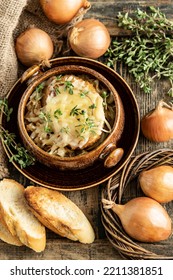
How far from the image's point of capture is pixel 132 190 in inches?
111

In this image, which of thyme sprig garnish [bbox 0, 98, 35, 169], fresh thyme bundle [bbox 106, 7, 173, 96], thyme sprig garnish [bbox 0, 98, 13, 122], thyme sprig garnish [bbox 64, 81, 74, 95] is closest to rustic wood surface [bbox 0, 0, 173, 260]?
fresh thyme bundle [bbox 106, 7, 173, 96]

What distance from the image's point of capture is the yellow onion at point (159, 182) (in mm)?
2703

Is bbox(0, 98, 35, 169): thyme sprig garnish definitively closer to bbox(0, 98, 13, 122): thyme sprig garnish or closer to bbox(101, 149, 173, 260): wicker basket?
bbox(0, 98, 13, 122): thyme sprig garnish

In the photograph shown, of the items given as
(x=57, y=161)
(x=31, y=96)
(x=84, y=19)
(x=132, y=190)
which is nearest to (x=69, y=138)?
(x=57, y=161)

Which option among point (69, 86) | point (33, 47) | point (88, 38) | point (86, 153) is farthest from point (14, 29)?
point (86, 153)

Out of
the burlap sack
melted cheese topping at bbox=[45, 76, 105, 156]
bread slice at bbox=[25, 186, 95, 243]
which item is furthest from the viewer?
the burlap sack

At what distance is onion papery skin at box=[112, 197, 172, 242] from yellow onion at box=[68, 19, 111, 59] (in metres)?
0.79

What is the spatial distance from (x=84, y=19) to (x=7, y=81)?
536 millimetres

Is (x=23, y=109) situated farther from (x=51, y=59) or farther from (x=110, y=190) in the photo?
(x=110, y=190)

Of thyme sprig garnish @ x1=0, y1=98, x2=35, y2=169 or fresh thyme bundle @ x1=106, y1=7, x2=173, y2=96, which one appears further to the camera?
fresh thyme bundle @ x1=106, y1=7, x2=173, y2=96

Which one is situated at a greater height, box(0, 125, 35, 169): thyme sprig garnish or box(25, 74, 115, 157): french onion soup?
box(25, 74, 115, 157): french onion soup

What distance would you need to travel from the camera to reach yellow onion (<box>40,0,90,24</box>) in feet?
9.12

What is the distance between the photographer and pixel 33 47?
282cm

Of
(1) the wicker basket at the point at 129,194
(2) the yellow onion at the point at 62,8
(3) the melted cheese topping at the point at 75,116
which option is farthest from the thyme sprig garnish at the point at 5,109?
(1) the wicker basket at the point at 129,194
